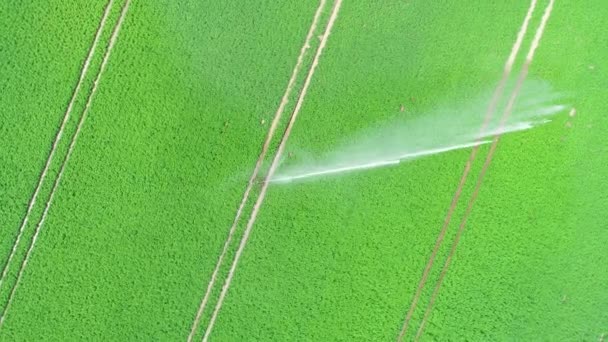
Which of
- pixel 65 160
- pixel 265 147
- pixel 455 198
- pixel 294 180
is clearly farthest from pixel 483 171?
pixel 65 160

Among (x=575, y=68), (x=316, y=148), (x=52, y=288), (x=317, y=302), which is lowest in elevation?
(x=52, y=288)

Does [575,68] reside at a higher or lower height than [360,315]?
higher

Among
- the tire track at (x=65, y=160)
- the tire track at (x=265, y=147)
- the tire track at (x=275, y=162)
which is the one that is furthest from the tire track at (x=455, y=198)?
the tire track at (x=65, y=160)

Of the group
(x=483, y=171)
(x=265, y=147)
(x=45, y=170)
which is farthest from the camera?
(x=483, y=171)

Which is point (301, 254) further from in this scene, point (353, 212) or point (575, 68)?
point (575, 68)

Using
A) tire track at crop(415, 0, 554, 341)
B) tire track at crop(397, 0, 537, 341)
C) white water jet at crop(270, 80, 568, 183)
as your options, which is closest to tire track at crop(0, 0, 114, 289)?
white water jet at crop(270, 80, 568, 183)

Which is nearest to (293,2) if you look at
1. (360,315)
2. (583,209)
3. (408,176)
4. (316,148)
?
(316,148)

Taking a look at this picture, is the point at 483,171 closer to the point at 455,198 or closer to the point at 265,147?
the point at 455,198

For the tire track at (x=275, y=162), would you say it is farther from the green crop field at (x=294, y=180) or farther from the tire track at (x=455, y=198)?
the tire track at (x=455, y=198)

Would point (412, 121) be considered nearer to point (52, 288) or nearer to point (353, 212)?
point (353, 212)
